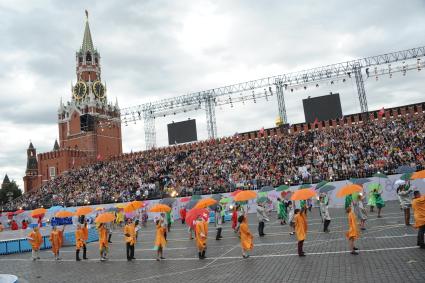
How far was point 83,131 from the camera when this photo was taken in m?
78.9

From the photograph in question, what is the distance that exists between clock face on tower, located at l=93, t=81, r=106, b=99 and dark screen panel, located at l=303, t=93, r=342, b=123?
62.4 m

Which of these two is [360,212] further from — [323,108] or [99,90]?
[99,90]

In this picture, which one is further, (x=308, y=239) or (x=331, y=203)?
(x=331, y=203)

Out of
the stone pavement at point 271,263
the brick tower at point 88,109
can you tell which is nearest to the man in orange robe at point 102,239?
the stone pavement at point 271,263

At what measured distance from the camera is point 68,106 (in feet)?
308

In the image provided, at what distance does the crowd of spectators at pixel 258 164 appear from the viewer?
3462 centimetres

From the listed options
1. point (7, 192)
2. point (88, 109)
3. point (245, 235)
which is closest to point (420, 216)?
point (245, 235)

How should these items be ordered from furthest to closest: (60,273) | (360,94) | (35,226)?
(360,94)
(35,226)
(60,273)

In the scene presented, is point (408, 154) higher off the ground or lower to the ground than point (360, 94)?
lower

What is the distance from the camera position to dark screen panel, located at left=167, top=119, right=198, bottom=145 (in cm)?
5609

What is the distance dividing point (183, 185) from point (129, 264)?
28400 millimetres

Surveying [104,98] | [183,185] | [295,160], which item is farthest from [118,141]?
[295,160]

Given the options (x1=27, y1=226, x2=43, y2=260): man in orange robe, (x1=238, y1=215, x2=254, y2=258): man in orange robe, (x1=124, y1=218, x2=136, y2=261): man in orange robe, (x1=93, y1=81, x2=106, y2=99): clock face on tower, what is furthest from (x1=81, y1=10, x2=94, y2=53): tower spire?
(x1=238, y1=215, x2=254, y2=258): man in orange robe

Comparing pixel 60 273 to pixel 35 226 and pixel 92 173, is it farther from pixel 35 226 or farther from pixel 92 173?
pixel 92 173
